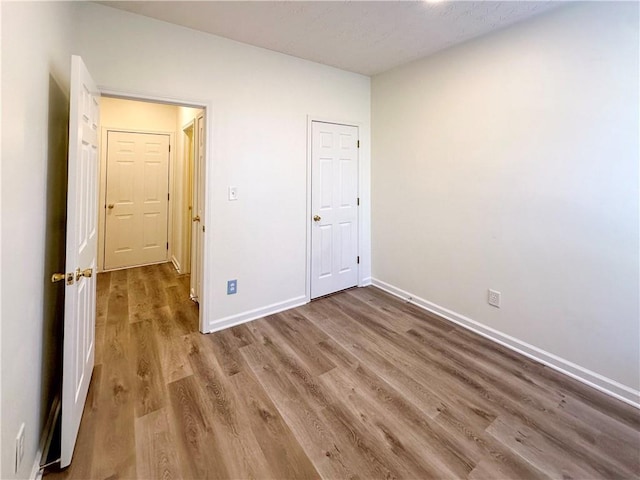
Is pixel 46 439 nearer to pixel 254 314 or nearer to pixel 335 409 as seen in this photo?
pixel 335 409

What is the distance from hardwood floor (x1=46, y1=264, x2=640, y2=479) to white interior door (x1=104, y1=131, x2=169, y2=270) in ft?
6.96

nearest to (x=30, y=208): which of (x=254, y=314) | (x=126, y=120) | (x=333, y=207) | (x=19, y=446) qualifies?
(x=19, y=446)

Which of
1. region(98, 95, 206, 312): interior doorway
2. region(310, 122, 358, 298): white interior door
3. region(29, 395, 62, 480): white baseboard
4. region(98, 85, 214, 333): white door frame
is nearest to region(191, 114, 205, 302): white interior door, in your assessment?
region(98, 85, 214, 333): white door frame

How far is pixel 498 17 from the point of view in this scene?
2.27 meters

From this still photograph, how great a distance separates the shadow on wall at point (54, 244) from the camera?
5.06 feet

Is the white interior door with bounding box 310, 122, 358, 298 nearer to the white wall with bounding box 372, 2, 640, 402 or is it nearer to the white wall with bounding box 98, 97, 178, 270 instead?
the white wall with bounding box 372, 2, 640, 402

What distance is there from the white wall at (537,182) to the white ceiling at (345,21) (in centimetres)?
25

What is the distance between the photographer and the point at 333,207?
11.6ft

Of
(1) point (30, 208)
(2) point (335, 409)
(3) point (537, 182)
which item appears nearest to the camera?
(1) point (30, 208)

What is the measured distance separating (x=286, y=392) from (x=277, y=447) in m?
0.42

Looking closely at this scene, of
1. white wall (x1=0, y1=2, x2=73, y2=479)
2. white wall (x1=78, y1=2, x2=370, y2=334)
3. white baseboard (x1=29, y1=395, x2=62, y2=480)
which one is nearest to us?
white wall (x1=0, y1=2, x2=73, y2=479)

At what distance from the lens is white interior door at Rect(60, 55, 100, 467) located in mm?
1402

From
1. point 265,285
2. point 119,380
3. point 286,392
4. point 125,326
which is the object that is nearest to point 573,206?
point 286,392

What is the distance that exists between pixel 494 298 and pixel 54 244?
10.3 ft
